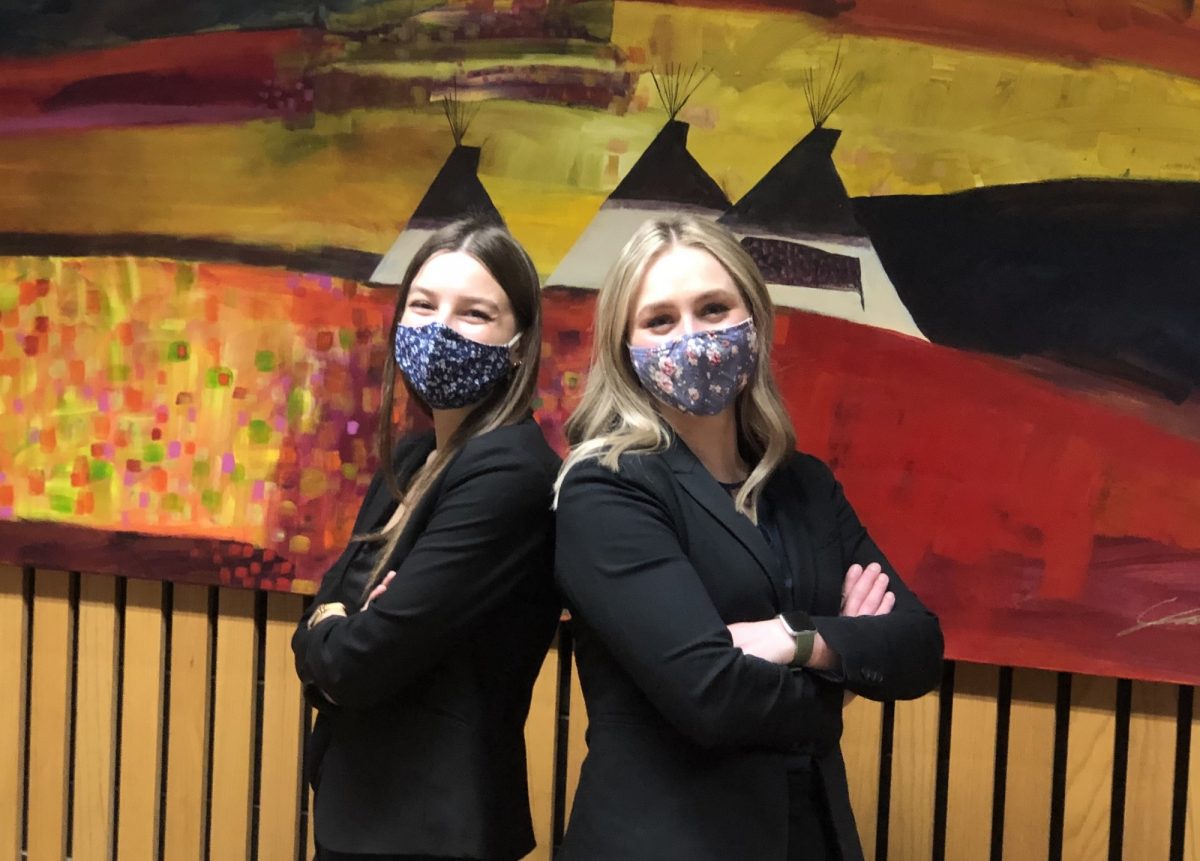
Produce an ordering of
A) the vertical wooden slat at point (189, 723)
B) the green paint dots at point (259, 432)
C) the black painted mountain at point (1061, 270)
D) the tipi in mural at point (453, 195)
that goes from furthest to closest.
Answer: the vertical wooden slat at point (189, 723) < the green paint dots at point (259, 432) < the tipi in mural at point (453, 195) < the black painted mountain at point (1061, 270)

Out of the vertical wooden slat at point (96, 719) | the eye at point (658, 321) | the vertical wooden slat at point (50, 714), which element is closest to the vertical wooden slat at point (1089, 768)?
the eye at point (658, 321)

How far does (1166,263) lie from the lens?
203 centimetres

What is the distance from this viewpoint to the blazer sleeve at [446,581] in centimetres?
146

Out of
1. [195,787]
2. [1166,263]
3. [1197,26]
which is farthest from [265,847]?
[1197,26]

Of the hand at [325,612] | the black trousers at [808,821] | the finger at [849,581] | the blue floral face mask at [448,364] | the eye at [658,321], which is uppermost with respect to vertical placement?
the eye at [658,321]

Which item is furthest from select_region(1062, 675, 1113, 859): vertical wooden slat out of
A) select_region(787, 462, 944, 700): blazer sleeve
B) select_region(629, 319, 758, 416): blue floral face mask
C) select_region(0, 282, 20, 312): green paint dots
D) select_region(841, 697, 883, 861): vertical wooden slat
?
select_region(0, 282, 20, 312): green paint dots

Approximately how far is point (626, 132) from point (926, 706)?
56.6 inches

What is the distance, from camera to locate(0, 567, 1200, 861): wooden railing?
83.7 inches

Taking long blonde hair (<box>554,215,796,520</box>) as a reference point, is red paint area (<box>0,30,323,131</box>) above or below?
above

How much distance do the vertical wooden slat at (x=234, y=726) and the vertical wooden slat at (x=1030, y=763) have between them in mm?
1811

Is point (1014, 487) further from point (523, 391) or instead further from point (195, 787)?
point (195, 787)

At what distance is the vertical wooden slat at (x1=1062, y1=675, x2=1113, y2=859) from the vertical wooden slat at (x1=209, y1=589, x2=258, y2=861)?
1928 mm

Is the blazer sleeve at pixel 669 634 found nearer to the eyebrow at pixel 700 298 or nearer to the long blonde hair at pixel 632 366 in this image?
the long blonde hair at pixel 632 366

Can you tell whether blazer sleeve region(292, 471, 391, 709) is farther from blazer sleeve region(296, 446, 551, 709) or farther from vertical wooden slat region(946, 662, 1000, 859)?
vertical wooden slat region(946, 662, 1000, 859)
